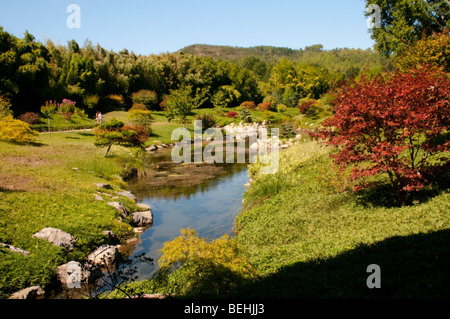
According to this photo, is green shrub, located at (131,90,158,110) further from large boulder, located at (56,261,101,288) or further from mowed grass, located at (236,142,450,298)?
large boulder, located at (56,261,101,288)

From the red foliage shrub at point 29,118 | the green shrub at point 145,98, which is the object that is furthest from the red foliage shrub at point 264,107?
the red foliage shrub at point 29,118

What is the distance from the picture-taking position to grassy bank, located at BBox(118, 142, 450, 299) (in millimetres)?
3838

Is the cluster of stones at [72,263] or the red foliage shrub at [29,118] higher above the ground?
the red foliage shrub at [29,118]

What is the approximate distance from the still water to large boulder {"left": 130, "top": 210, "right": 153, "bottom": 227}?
0.86ft

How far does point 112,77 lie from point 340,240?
4087 centimetres

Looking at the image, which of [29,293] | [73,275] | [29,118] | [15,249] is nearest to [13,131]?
[29,118]

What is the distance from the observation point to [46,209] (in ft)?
28.1

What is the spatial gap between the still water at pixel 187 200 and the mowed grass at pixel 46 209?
1.08m

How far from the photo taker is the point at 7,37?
25062 millimetres

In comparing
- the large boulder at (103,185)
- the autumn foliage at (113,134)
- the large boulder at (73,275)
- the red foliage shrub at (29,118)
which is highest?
the red foliage shrub at (29,118)

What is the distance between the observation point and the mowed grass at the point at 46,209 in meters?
6.35

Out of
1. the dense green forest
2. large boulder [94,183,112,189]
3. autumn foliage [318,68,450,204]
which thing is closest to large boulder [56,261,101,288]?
large boulder [94,183,112,189]

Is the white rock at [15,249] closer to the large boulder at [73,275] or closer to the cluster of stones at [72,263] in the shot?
the cluster of stones at [72,263]

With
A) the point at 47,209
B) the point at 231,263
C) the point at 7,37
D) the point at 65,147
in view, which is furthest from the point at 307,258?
the point at 7,37
